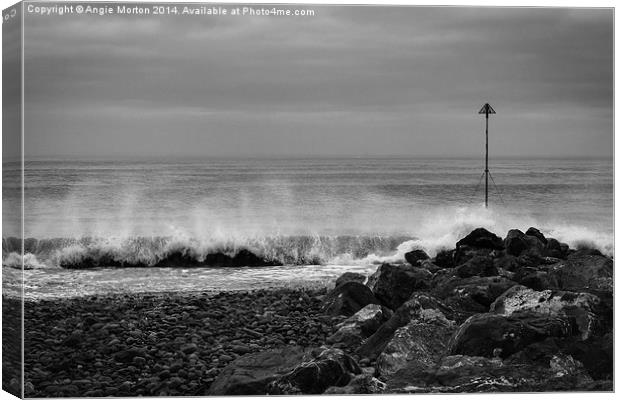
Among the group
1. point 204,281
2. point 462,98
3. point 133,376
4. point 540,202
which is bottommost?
point 133,376

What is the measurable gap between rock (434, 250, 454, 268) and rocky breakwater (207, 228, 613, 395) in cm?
1

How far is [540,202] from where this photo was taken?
527 inches

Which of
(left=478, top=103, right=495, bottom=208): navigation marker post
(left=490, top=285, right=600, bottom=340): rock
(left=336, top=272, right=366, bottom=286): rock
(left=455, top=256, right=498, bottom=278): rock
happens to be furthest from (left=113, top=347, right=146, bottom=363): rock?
(left=478, top=103, right=495, bottom=208): navigation marker post

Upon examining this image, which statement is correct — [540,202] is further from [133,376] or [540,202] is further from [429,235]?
[133,376]

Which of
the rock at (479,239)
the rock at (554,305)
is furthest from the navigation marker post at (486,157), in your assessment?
the rock at (554,305)

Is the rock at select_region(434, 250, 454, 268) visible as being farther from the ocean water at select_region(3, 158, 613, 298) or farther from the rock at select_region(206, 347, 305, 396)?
the rock at select_region(206, 347, 305, 396)

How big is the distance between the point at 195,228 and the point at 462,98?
10.5ft

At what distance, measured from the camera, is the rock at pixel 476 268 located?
13297 millimetres

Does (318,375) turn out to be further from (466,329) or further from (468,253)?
(468,253)

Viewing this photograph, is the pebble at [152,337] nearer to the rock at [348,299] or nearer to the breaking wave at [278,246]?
the rock at [348,299]

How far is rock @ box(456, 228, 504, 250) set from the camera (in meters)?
13.3

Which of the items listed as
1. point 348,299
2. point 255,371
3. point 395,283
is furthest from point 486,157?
point 255,371

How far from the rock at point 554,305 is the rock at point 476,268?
1.45 ft

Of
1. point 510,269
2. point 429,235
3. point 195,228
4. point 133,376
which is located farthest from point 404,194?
point 133,376
